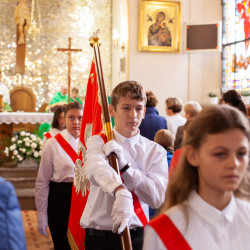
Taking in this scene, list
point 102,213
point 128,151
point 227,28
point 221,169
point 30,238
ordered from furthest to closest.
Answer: point 227,28
point 30,238
point 128,151
point 102,213
point 221,169

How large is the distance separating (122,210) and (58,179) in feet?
7.11

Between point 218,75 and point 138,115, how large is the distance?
10078 mm

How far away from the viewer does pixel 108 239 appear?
2.57 meters

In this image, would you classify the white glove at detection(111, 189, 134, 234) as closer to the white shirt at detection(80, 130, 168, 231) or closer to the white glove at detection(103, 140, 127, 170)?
the white shirt at detection(80, 130, 168, 231)

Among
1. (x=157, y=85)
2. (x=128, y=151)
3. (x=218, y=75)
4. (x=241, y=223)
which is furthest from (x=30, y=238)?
(x=218, y=75)

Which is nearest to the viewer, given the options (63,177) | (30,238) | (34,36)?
(63,177)

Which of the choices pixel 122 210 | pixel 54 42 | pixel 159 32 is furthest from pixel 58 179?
pixel 54 42

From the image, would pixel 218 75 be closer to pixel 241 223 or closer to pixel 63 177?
pixel 63 177

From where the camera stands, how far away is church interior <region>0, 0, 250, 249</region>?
10.1 m

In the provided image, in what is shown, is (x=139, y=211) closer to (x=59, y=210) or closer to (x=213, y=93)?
(x=59, y=210)

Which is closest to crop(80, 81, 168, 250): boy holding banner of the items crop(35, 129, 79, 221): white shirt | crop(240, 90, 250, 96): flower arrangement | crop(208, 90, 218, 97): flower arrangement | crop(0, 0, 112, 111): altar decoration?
crop(35, 129, 79, 221): white shirt

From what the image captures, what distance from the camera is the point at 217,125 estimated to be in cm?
155

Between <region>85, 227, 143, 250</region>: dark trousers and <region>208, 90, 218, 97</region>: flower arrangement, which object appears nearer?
<region>85, 227, 143, 250</region>: dark trousers

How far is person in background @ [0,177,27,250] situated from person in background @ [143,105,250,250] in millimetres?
517
